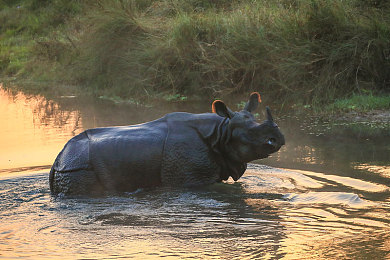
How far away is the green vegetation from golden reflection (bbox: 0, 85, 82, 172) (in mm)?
1720

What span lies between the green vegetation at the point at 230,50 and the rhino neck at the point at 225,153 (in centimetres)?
461

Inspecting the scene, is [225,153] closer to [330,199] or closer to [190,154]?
[190,154]

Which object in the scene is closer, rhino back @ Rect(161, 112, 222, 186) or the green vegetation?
rhino back @ Rect(161, 112, 222, 186)

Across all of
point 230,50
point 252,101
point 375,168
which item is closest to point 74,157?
point 252,101

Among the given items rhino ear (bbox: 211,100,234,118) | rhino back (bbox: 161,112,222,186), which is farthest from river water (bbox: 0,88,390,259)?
rhino ear (bbox: 211,100,234,118)

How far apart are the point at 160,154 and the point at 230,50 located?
6.15m

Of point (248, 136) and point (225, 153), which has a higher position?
point (248, 136)

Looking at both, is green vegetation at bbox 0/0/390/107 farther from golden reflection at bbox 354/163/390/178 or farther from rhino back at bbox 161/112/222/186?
rhino back at bbox 161/112/222/186

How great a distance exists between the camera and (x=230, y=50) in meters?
12.1

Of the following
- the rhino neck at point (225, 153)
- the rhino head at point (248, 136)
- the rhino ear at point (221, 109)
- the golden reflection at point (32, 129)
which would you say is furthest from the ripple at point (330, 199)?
the golden reflection at point (32, 129)

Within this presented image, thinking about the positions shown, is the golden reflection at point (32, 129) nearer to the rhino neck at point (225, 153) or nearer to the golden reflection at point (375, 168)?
the rhino neck at point (225, 153)

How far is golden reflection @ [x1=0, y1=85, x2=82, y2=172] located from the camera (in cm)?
841

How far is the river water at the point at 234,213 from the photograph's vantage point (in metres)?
4.63

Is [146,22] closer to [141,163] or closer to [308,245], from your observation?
[141,163]
